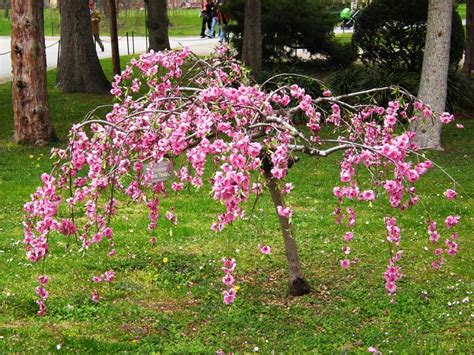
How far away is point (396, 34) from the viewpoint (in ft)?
53.5

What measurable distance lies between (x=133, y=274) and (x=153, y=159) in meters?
2.11

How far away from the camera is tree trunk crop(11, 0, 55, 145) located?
11678 millimetres

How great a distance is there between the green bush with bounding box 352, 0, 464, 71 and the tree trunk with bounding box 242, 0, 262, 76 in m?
1.99

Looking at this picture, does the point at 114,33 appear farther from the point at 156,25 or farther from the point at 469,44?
the point at 469,44

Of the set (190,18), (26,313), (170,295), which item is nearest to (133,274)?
(170,295)

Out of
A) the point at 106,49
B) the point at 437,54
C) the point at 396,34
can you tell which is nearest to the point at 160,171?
the point at 437,54

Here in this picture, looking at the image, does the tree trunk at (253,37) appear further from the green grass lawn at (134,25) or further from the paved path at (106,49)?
the green grass lawn at (134,25)

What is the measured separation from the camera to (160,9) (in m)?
19.5

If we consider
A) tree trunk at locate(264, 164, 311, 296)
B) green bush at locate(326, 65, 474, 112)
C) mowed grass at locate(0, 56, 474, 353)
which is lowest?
mowed grass at locate(0, 56, 474, 353)

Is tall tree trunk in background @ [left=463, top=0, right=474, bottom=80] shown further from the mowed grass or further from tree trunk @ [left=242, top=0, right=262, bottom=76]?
the mowed grass

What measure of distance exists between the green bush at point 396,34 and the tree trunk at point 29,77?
23.2 ft

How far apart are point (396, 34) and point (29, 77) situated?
7.56 meters

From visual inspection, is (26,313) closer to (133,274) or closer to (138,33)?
(133,274)

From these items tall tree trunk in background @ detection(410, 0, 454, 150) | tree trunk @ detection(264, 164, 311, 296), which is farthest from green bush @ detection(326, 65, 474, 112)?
tree trunk @ detection(264, 164, 311, 296)
